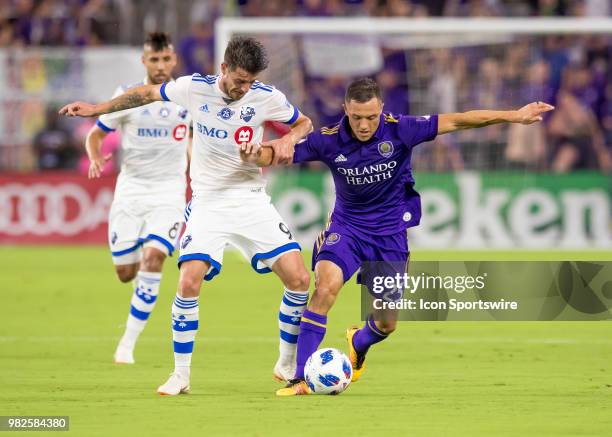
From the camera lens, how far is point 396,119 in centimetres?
855

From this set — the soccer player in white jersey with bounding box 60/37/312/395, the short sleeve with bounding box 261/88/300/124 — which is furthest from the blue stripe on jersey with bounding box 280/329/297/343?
the short sleeve with bounding box 261/88/300/124

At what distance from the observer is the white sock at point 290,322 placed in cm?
860

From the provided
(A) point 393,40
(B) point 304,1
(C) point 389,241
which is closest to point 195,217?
(C) point 389,241

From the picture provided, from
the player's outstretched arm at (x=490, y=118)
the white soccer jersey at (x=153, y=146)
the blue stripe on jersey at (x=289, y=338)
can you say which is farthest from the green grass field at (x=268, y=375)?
the player's outstretched arm at (x=490, y=118)

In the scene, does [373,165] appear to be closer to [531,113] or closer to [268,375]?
[531,113]

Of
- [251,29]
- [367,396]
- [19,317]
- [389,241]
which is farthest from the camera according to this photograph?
[251,29]

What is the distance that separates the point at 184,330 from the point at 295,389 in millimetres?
807

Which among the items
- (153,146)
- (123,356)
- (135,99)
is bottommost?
(123,356)

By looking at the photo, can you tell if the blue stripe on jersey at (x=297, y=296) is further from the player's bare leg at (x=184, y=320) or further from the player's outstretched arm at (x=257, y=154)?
the player's outstretched arm at (x=257, y=154)

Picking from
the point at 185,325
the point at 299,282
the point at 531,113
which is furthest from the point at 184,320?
the point at 531,113

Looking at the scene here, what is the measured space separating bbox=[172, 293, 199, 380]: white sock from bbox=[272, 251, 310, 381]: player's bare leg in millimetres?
661

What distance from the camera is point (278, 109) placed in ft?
28.1

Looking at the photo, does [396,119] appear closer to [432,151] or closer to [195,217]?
[195,217]

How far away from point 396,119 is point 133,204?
3.04 meters
